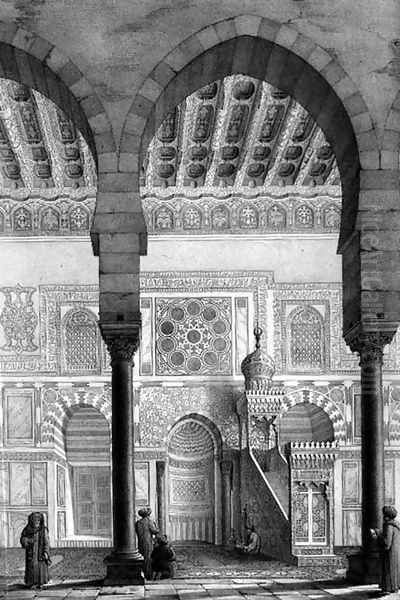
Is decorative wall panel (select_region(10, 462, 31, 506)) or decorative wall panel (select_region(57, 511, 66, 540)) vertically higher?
decorative wall panel (select_region(10, 462, 31, 506))

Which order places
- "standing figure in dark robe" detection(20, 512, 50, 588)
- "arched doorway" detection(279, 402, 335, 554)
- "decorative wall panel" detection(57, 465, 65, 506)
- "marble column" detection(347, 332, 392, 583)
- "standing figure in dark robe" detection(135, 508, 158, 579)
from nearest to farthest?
"marble column" detection(347, 332, 392, 583), "standing figure in dark robe" detection(20, 512, 50, 588), "standing figure in dark robe" detection(135, 508, 158, 579), "arched doorway" detection(279, 402, 335, 554), "decorative wall panel" detection(57, 465, 65, 506)

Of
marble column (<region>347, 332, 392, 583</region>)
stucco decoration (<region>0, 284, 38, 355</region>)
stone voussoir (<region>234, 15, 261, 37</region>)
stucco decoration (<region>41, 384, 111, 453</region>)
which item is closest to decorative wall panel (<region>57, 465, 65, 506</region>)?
stucco decoration (<region>41, 384, 111, 453</region>)

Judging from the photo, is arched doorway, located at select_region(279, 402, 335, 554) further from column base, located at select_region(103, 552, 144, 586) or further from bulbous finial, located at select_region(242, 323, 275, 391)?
column base, located at select_region(103, 552, 144, 586)

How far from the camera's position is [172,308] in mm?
16312

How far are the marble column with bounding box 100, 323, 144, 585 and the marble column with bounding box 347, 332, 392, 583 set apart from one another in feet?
6.20

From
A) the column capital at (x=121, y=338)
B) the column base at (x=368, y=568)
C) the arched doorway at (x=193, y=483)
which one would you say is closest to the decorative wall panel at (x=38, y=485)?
the arched doorway at (x=193, y=483)

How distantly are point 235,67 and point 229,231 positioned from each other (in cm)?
712

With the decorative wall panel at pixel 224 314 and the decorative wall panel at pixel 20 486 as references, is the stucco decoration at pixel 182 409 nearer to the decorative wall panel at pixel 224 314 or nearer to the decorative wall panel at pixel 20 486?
the decorative wall panel at pixel 224 314

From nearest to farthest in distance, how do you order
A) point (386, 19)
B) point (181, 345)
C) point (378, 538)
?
point (378, 538)
point (386, 19)
point (181, 345)

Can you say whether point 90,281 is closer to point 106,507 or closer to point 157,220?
point 157,220

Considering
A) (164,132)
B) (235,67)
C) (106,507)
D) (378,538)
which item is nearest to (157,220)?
(164,132)

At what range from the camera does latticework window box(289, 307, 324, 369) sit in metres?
16.3

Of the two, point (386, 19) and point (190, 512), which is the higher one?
point (386, 19)

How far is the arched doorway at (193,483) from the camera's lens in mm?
16188
